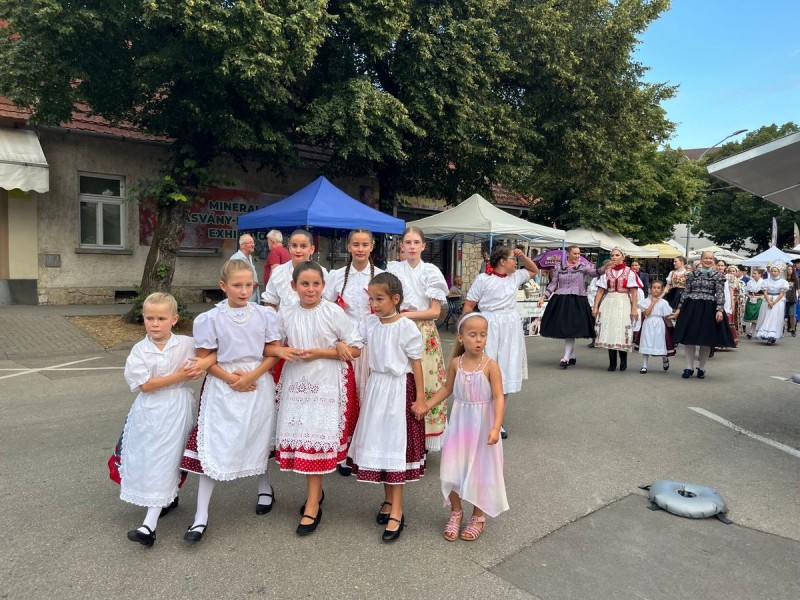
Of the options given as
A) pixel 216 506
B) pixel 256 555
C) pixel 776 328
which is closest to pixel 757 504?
pixel 256 555

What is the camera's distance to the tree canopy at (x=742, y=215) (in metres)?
40.5

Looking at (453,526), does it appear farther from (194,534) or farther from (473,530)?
(194,534)

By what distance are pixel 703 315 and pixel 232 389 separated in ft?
25.4

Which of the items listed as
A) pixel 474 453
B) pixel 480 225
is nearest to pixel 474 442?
pixel 474 453

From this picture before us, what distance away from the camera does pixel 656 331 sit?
939cm

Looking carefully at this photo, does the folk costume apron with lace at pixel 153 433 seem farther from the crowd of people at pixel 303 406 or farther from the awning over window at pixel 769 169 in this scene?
the awning over window at pixel 769 169

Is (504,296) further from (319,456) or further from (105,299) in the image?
(105,299)

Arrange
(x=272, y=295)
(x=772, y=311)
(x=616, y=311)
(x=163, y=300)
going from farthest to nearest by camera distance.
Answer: (x=772, y=311), (x=616, y=311), (x=272, y=295), (x=163, y=300)

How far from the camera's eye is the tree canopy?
133ft

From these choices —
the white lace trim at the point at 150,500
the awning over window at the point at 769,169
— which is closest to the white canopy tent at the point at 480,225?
the awning over window at the point at 769,169

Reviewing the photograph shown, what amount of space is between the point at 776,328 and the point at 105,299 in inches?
650

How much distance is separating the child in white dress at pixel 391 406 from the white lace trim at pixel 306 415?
0.64ft

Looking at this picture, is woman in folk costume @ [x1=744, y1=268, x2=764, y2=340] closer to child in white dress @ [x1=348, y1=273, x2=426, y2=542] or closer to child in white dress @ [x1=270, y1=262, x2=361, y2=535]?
child in white dress @ [x1=348, y1=273, x2=426, y2=542]

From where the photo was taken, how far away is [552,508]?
152 inches
